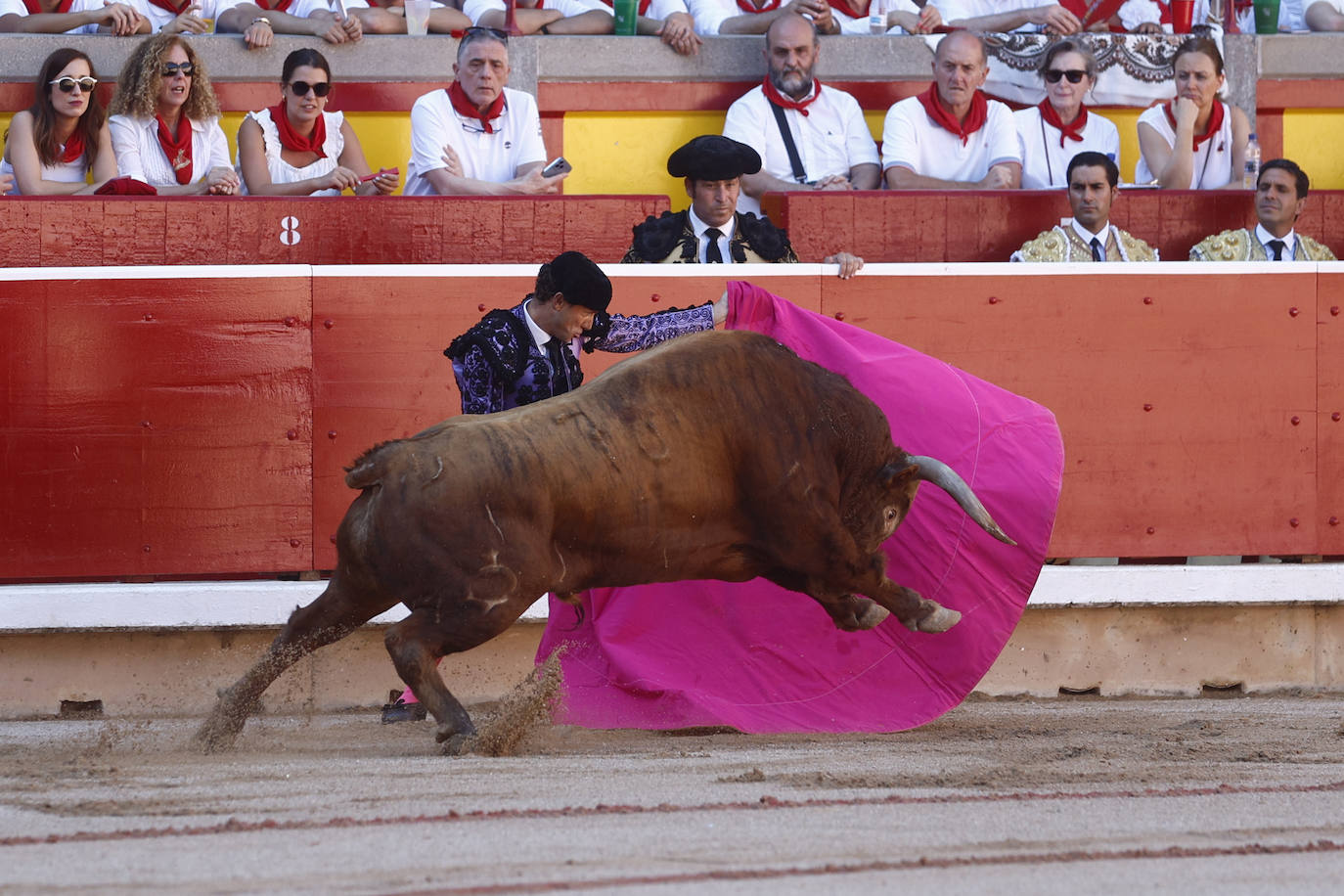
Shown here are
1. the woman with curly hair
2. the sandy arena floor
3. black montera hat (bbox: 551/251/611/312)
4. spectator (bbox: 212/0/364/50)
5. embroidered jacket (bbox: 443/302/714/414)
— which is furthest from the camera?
spectator (bbox: 212/0/364/50)

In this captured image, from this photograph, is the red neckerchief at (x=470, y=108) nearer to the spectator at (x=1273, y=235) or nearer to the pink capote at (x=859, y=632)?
the pink capote at (x=859, y=632)

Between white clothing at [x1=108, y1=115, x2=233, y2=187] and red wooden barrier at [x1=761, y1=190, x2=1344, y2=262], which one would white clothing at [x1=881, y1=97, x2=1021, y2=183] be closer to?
red wooden barrier at [x1=761, y1=190, x2=1344, y2=262]

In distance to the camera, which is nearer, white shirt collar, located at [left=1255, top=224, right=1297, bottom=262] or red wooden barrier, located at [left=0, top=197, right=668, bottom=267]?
red wooden barrier, located at [left=0, top=197, right=668, bottom=267]

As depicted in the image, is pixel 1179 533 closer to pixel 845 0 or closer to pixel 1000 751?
pixel 1000 751

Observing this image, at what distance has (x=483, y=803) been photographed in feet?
10.4

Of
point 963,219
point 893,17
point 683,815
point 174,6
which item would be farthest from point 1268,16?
point 683,815

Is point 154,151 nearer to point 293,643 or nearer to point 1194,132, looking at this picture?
point 293,643

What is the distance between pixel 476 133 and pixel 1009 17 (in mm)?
2543

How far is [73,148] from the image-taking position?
600cm

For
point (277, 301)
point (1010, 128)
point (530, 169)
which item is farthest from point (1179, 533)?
point (277, 301)

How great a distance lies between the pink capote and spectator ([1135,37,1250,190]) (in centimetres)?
230

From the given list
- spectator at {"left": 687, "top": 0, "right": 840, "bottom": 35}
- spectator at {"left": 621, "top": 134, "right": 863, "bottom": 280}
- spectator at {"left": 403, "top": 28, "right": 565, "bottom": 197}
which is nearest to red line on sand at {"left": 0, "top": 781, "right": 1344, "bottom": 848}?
spectator at {"left": 621, "top": 134, "right": 863, "bottom": 280}

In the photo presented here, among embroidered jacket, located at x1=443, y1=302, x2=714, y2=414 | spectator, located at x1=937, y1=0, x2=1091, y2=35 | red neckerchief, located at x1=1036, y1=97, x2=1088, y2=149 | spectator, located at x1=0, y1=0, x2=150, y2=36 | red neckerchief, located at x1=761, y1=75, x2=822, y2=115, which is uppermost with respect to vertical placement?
spectator, located at x1=937, y1=0, x2=1091, y2=35

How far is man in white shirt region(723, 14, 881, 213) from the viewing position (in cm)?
657
